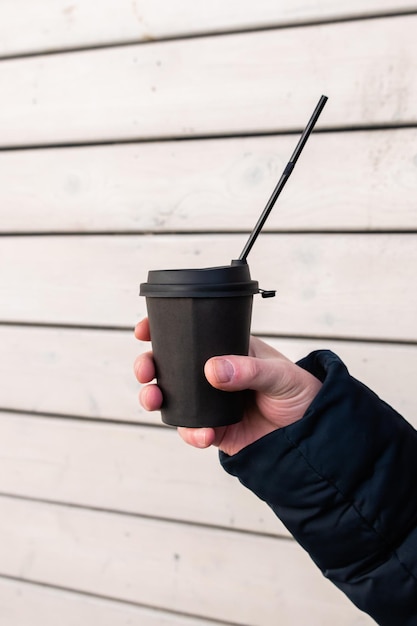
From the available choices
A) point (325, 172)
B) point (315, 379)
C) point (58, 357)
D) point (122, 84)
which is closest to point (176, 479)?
point (58, 357)

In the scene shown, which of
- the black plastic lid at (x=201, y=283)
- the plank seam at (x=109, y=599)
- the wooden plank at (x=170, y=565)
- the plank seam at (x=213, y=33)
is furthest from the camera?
the plank seam at (x=109, y=599)

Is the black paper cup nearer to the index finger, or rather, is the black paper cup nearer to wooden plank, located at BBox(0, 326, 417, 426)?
the index finger

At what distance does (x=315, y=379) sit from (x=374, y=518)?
22cm

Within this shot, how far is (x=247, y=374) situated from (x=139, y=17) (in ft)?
2.97

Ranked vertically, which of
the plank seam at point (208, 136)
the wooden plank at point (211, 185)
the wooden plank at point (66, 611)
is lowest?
the wooden plank at point (66, 611)

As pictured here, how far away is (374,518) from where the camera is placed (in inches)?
35.3

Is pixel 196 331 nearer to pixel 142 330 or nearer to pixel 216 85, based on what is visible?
pixel 142 330

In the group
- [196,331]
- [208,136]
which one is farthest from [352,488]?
[208,136]

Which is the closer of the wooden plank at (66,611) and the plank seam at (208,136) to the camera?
the plank seam at (208,136)

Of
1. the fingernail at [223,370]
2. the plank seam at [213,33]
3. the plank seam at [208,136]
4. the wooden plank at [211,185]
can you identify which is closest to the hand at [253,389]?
the fingernail at [223,370]

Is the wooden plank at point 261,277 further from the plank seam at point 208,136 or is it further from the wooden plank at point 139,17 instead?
the wooden plank at point 139,17

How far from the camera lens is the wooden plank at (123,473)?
1.39 metres

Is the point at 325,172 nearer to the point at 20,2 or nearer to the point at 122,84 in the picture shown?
the point at 122,84

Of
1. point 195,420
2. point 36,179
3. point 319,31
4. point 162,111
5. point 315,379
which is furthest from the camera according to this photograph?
point 36,179
